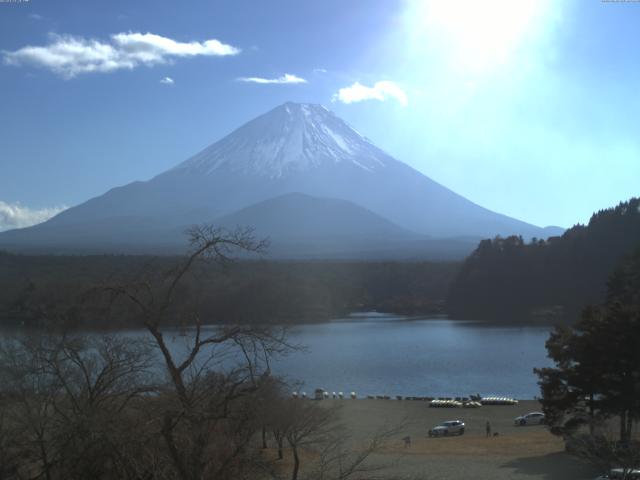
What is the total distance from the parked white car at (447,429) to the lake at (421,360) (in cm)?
295

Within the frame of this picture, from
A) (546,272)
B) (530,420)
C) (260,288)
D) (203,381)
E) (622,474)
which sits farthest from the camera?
(546,272)

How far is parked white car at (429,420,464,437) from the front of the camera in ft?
48.1

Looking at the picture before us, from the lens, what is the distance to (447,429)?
14.8 meters

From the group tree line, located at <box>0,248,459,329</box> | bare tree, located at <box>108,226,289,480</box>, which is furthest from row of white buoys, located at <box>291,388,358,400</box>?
bare tree, located at <box>108,226,289,480</box>

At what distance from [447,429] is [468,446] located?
84.9 inches

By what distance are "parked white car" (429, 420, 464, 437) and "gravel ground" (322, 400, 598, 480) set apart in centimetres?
19

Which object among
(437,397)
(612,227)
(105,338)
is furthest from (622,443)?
(612,227)

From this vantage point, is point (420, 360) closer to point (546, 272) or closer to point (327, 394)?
point (327, 394)

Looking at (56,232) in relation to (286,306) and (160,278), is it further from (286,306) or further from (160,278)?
(160,278)

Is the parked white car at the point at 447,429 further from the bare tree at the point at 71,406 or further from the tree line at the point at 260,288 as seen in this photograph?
the bare tree at the point at 71,406

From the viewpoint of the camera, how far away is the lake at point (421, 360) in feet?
69.9

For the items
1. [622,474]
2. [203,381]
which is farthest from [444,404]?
[203,381]

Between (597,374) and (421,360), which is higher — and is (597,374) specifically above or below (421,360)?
above

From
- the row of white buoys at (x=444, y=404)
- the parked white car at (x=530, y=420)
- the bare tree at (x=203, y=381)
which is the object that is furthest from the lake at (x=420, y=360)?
the bare tree at (x=203, y=381)
